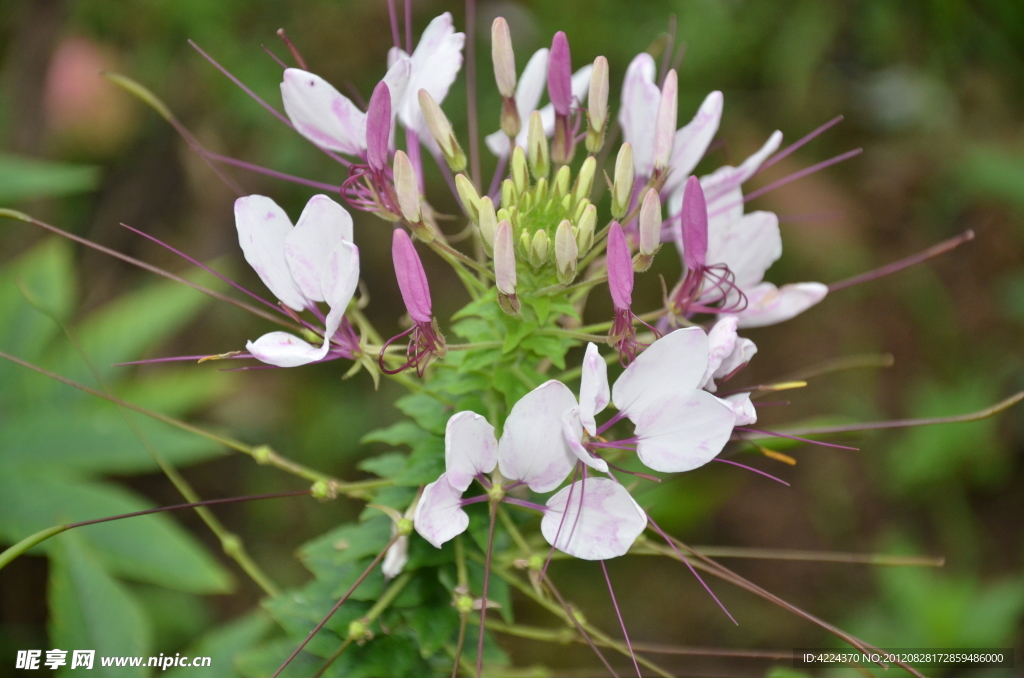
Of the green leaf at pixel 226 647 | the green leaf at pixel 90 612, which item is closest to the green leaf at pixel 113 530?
the green leaf at pixel 226 647

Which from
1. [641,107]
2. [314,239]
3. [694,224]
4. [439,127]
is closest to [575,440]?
[694,224]

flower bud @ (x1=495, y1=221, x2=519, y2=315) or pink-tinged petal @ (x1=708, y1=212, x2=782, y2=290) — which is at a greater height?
flower bud @ (x1=495, y1=221, x2=519, y2=315)

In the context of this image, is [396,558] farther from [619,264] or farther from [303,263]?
[619,264]

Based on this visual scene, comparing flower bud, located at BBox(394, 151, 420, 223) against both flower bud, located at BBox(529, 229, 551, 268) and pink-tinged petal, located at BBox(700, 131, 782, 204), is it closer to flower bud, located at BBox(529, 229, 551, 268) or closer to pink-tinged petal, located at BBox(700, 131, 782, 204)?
flower bud, located at BBox(529, 229, 551, 268)

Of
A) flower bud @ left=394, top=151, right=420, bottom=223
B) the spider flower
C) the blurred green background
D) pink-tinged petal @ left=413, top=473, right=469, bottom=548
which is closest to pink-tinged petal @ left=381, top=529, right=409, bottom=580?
pink-tinged petal @ left=413, top=473, right=469, bottom=548

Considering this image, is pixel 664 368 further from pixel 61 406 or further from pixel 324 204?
pixel 61 406

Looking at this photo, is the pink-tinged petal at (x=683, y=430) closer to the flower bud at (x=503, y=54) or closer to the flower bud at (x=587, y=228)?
the flower bud at (x=587, y=228)
